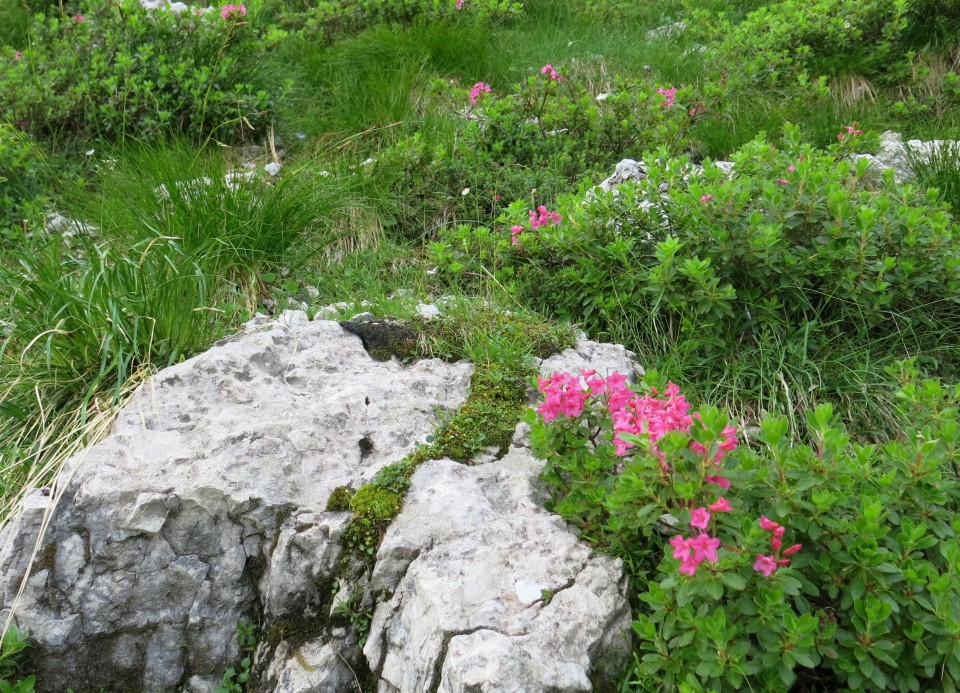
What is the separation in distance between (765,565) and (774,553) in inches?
2.4

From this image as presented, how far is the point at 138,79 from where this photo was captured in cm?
530

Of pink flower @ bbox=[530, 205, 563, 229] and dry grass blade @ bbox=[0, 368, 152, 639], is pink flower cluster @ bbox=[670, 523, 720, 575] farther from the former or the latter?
pink flower @ bbox=[530, 205, 563, 229]

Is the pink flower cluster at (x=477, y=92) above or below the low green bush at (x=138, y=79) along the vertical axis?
below

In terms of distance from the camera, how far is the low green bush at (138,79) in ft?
17.5

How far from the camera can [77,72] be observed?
5.45 m

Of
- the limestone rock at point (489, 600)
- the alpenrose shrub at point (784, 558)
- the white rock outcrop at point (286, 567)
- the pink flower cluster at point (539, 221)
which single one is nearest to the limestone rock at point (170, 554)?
the white rock outcrop at point (286, 567)

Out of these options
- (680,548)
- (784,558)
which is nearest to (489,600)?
(680,548)

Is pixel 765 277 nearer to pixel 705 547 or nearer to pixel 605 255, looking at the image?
pixel 605 255

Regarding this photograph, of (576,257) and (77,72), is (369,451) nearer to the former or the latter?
(576,257)

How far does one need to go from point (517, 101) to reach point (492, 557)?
3.92m

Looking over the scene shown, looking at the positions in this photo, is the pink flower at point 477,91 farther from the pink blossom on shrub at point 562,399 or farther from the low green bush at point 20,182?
the pink blossom on shrub at point 562,399

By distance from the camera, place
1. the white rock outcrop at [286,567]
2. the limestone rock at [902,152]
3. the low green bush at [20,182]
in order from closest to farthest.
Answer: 1. the white rock outcrop at [286,567]
2. the limestone rock at [902,152]
3. the low green bush at [20,182]

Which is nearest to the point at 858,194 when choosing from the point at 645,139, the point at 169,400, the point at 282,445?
the point at 645,139

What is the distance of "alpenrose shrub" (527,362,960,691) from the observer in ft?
5.84
